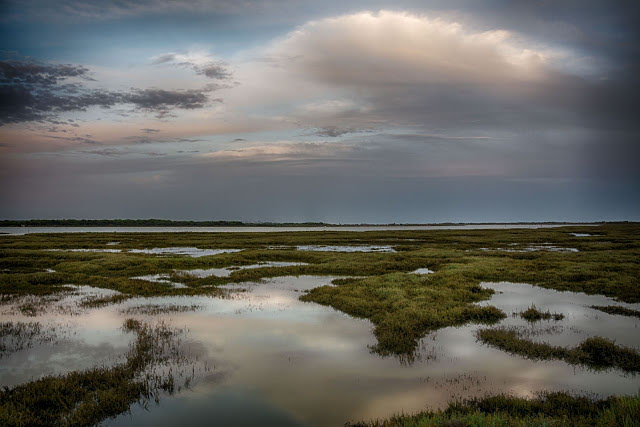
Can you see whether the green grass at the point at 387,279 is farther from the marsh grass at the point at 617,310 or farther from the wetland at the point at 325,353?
the marsh grass at the point at 617,310

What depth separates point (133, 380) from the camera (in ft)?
32.3

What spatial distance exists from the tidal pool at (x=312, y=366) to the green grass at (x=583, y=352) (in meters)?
0.57

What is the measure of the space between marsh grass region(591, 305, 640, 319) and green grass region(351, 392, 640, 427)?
11.6m

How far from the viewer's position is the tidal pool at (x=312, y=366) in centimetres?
866

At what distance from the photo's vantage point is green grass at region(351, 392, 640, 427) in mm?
6828

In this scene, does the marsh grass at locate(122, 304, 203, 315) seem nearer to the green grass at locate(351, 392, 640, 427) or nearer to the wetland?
the wetland

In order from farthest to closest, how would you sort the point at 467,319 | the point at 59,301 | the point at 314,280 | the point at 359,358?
the point at 314,280 < the point at 59,301 < the point at 467,319 < the point at 359,358

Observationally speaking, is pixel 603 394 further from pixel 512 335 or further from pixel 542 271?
pixel 542 271

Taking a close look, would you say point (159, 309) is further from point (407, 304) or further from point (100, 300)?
point (407, 304)

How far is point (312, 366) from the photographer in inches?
442

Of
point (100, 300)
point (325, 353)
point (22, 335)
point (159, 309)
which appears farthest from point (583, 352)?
point (100, 300)

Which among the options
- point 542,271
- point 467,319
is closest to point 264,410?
point 467,319

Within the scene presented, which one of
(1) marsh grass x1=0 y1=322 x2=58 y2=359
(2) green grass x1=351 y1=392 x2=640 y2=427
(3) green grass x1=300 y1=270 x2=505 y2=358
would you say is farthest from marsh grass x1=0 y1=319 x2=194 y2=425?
(3) green grass x1=300 y1=270 x2=505 y2=358

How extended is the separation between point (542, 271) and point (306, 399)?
27.2 metres
